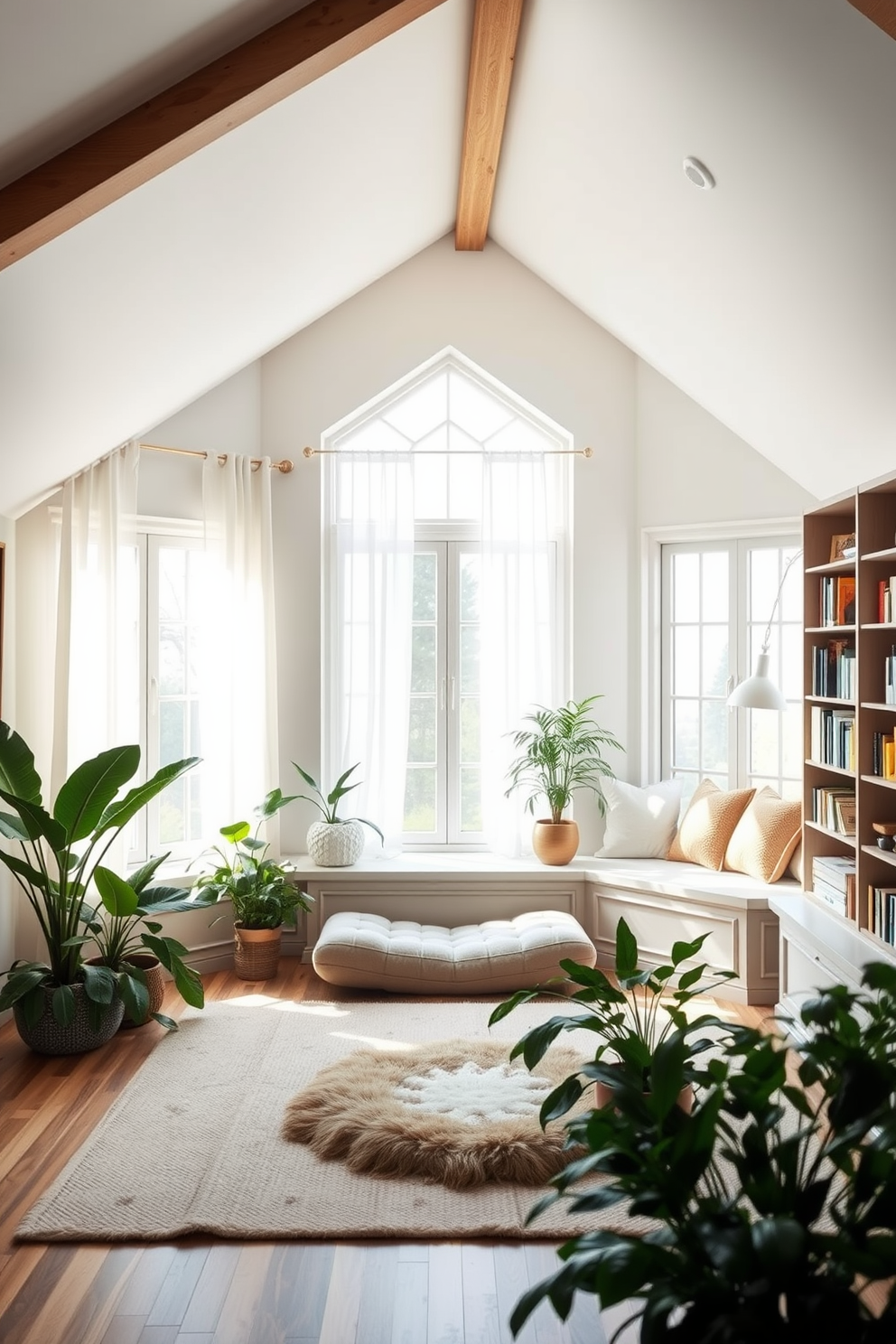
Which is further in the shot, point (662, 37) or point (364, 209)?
point (364, 209)

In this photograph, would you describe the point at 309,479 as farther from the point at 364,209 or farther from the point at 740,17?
the point at 740,17

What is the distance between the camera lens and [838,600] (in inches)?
158

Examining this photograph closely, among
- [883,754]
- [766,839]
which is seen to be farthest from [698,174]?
[766,839]

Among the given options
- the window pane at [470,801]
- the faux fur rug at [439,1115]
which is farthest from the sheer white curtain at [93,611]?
the faux fur rug at [439,1115]

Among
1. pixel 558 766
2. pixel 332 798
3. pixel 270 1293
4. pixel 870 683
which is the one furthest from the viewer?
pixel 558 766

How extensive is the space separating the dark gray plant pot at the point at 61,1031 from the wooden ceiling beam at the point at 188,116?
103 inches

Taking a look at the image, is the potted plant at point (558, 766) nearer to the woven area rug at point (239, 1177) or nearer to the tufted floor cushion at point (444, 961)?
the tufted floor cushion at point (444, 961)

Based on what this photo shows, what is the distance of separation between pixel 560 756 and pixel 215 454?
7.66 feet

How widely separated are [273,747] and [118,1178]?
2.53 meters

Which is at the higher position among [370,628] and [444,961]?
[370,628]

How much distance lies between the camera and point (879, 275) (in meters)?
2.97

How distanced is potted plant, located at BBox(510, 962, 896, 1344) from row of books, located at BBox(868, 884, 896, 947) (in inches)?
76.4

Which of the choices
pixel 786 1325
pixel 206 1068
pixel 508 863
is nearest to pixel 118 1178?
pixel 206 1068

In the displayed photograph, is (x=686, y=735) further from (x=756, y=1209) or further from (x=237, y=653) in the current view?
(x=756, y=1209)
